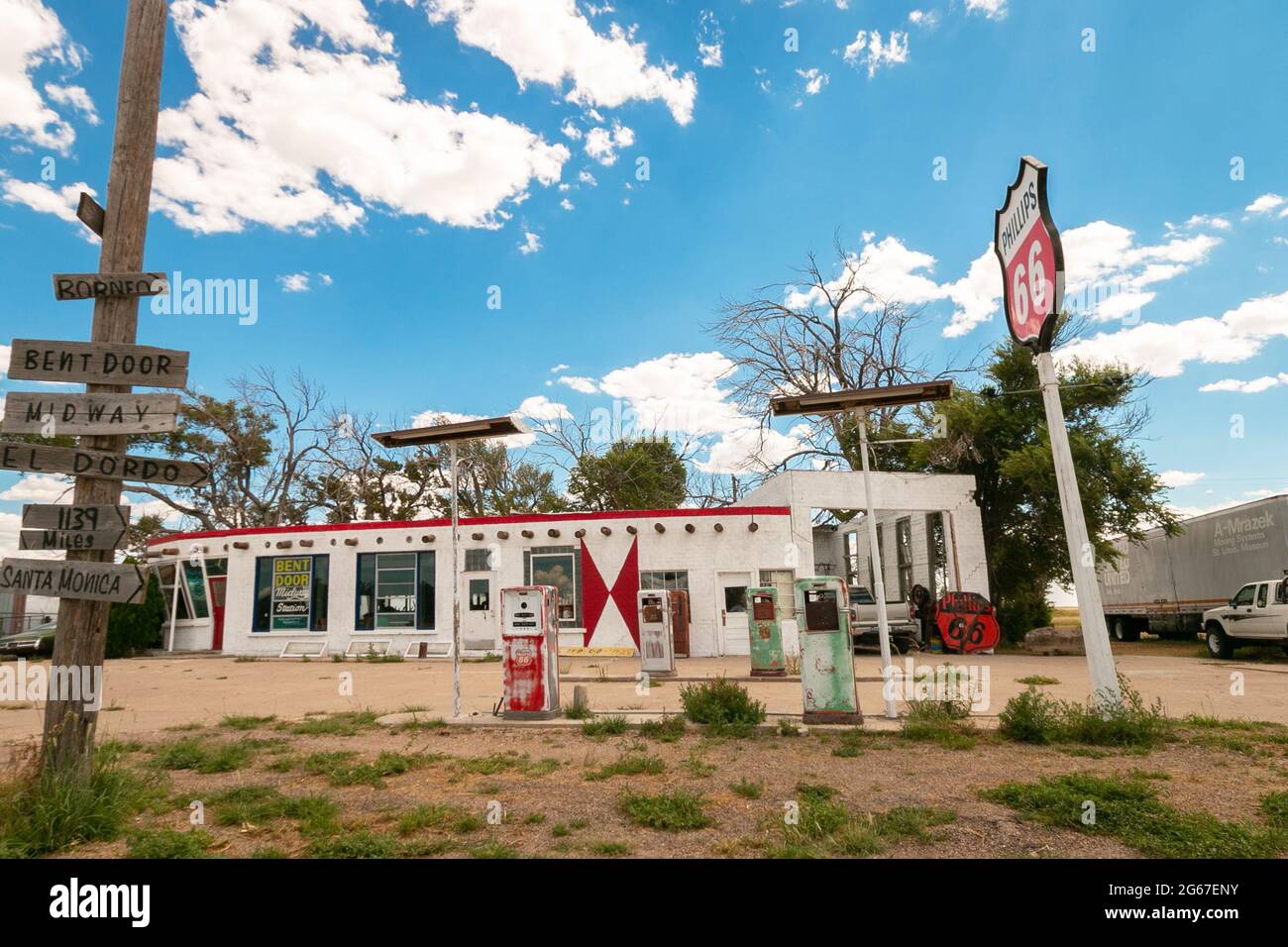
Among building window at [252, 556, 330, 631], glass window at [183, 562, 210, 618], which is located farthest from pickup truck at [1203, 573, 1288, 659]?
glass window at [183, 562, 210, 618]

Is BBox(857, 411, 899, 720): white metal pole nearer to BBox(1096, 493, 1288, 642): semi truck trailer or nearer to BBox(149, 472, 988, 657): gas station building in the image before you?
BBox(149, 472, 988, 657): gas station building

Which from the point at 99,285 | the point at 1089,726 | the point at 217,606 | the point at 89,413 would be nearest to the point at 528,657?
the point at 89,413

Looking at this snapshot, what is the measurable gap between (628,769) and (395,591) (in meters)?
16.8

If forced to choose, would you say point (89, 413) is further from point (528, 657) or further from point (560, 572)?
point (560, 572)

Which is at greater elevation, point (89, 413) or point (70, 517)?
point (89, 413)

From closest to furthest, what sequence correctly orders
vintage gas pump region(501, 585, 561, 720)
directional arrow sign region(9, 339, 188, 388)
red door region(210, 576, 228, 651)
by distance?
directional arrow sign region(9, 339, 188, 388) < vintage gas pump region(501, 585, 561, 720) < red door region(210, 576, 228, 651)

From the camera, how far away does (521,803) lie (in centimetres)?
547

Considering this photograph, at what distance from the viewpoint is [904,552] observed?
26.8 m

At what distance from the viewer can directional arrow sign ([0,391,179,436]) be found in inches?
198

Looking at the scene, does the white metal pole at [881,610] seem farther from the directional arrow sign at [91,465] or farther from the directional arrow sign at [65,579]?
the directional arrow sign at [65,579]

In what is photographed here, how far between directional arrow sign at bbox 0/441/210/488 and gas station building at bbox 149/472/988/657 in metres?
15.1
